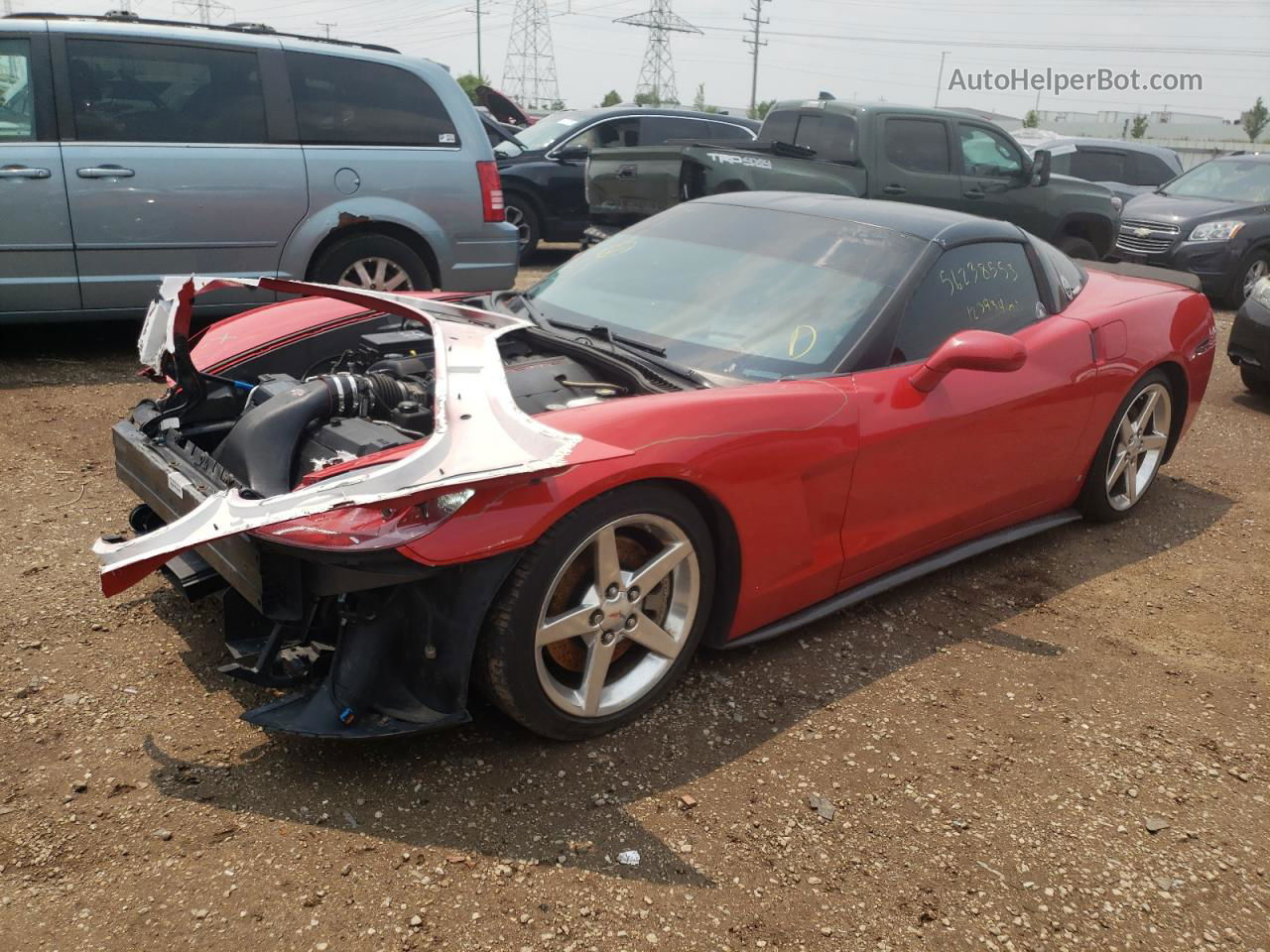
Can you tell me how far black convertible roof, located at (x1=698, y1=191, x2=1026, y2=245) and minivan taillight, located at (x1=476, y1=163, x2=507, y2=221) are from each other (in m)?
2.87

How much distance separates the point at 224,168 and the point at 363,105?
95cm

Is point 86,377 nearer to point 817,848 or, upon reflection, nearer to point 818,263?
point 818,263

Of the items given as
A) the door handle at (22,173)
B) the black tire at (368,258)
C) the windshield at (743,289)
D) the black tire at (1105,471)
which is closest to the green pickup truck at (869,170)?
the black tire at (368,258)

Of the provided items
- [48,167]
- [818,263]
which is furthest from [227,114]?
[818,263]

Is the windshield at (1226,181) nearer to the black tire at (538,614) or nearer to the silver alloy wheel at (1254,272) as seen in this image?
the silver alloy wheel at (1254,272)

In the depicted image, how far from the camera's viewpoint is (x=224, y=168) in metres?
6.00

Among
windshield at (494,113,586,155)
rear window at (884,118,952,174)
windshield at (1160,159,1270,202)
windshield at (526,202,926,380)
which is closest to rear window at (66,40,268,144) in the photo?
windshield at (526,202,926,380)

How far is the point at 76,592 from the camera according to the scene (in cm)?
341

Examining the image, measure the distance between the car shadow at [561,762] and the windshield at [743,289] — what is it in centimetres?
93

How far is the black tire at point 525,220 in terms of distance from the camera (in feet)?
35.0

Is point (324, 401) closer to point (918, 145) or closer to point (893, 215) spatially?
point (893, 215)

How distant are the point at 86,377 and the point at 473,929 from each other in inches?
189

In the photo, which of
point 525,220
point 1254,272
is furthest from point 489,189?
point 1254,272

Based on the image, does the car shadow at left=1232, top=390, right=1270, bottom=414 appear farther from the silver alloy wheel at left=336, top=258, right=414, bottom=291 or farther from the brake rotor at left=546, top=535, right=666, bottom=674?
the brake rotor at left=546, top=535, right=666, bottom=674
